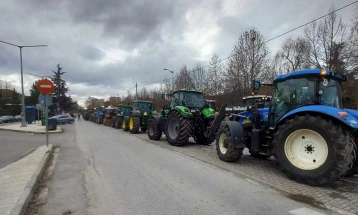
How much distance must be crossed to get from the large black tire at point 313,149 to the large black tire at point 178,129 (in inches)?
213

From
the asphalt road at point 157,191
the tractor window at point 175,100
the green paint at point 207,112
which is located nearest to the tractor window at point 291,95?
the asphalt road at point 157,191

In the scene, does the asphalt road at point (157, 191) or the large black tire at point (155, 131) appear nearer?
the asphalt road at point (157, 191)

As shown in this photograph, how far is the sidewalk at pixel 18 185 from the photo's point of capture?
14.9 feet

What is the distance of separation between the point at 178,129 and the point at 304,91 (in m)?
6.27

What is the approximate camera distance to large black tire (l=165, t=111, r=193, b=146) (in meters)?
11.6

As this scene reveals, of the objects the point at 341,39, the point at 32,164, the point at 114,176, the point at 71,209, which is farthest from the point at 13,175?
the point at 341,39

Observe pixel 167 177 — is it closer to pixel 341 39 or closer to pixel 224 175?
pixel 224 175

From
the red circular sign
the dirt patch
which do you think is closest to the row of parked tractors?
the dirt patch

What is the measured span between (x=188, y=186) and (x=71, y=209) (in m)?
2.38

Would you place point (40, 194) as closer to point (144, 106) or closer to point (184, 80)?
point (144, 106)

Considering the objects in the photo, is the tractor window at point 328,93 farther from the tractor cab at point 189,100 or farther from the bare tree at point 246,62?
the bare tree at point 246,62

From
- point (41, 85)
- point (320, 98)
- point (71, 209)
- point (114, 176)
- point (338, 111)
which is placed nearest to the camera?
point (71, 209)

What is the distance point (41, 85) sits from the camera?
11594 mm

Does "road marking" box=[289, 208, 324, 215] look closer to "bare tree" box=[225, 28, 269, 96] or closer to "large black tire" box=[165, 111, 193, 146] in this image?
"large black tire" box=[165, 111, 193, 146]
